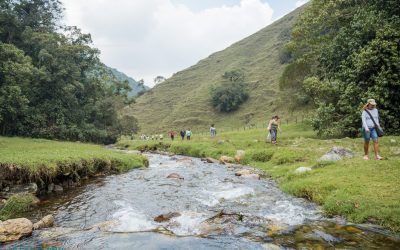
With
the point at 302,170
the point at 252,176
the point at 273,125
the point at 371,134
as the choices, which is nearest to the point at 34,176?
the point at 252,176

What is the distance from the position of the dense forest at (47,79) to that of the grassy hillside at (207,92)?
53268mm

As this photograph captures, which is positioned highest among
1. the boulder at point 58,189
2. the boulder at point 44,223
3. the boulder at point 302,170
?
the boulder at point 302,170

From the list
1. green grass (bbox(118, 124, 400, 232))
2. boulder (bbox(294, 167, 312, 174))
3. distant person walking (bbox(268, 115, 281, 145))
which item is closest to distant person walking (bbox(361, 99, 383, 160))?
green grass (bbox(118, 124, 400, 232))

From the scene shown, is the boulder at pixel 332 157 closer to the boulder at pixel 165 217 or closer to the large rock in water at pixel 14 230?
the boulder at pixel 165 217

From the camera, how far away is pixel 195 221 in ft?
40.2

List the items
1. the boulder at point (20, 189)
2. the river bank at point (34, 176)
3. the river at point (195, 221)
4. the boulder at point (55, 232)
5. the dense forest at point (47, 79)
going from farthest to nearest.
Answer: the dense forest at point (47, 79)
the boulder at point (20, 189)
the river bank at point (34, 176)
the boulder at point (55, 232)
the river at point (195, 221)

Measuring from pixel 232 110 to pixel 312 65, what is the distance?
2838 inches

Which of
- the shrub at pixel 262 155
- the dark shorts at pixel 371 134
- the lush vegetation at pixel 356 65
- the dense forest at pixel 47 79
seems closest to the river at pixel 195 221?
the dark shorts at pixel 371 134

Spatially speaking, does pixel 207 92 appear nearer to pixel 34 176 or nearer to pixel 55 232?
pixel 34 176

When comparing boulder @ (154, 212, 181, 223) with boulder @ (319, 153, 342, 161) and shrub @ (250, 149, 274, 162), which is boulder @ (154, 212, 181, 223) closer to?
boulder @ (319, 153, 342, 161)

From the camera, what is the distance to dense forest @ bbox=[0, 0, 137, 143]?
125 ft

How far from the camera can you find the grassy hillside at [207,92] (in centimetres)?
11806

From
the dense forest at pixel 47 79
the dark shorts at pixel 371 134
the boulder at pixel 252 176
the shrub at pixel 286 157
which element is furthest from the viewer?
the dense forest at pixel 47 79

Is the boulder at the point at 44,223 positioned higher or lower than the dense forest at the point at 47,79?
lower
